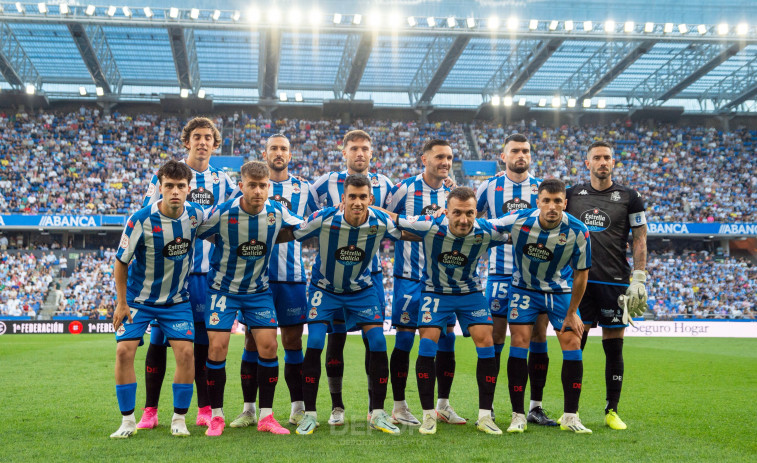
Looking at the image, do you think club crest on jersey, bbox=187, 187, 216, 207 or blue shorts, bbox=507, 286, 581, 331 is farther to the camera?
club crest on jersey, bbox=187, 187, 216, 207

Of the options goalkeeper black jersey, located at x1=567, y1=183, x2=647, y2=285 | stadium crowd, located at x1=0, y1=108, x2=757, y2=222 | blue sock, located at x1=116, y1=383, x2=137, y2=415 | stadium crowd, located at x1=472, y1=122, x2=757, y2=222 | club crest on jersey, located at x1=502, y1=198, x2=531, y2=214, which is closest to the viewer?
blue sock, located at x1=116, y1=383, x2=137, y2=415

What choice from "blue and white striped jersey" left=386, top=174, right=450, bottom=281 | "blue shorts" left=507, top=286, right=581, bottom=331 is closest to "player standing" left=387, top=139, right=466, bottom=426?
"blue and white striped jersey" left=386, top=174, right=450, bottom=281

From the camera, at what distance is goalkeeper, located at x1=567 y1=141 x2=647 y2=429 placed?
576 cm

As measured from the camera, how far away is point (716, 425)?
5562 mm

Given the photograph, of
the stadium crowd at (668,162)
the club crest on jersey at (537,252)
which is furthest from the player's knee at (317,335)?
the stadium crowd at (668,162)

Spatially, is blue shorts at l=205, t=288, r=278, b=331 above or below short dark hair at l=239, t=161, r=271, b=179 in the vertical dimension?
below

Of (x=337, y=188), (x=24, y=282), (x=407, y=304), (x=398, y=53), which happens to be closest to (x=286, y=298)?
(x=407, y=304)

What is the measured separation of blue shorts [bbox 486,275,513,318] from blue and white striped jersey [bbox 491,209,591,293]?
0.36 m

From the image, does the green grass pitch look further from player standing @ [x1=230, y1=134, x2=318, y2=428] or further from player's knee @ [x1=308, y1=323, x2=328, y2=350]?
player's knee @ [x1=308, y1=323, x2=328, y2=350]

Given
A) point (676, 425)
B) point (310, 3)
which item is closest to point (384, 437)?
point (676, 425)

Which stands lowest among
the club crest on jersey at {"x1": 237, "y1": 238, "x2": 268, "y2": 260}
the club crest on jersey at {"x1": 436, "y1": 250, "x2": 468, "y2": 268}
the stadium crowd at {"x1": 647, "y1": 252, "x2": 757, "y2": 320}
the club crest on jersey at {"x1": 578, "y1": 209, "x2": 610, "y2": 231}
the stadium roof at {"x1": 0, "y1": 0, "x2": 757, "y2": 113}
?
the stadium crowd at {"x1": 647, "y1": 252, "x2": 757, "y2": 320}

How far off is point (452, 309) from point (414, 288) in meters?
0.59

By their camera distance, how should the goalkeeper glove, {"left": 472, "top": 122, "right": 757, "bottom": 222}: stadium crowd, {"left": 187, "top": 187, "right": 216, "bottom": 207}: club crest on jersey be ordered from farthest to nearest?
{"left": 472, "top": 122, "right": 757, "bottom": 222}: stadium crowd → {"left": 187, "top": 187, "right": 216, "bottom": 207}: club crest on jersey → the goalkeeper glove

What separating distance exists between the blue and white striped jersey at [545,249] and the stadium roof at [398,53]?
22.6 m
